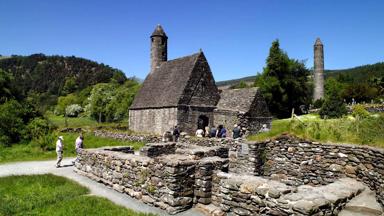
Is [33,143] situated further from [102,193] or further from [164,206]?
[164,206]

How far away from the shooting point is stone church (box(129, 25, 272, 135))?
28641 millimetres

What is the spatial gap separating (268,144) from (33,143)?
63.9 feet

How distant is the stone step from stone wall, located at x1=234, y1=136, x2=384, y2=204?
0.47 meters

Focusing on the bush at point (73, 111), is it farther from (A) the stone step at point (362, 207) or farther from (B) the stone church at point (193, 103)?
(A) the stone step at point (362, 207)

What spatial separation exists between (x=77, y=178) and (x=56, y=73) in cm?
15638

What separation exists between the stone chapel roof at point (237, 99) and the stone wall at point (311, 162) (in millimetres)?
16625

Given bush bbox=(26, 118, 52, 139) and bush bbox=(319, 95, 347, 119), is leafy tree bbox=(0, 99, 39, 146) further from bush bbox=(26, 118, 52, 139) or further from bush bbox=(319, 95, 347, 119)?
bush bbox=(319, 95, 347, 119)

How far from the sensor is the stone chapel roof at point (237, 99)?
2838 centimetres

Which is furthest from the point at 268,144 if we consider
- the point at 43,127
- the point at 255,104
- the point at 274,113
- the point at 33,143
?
the point at 274,113

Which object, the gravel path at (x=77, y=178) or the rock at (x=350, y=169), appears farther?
the gravel path at (x=77, y=178)

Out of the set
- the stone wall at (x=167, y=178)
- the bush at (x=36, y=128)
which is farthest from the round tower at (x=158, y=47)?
the stone wall at (x=167, y=178)

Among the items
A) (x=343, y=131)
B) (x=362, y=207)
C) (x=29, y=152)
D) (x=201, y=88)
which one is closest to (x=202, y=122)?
(x=201, y=88)

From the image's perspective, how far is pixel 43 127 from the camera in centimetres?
2758

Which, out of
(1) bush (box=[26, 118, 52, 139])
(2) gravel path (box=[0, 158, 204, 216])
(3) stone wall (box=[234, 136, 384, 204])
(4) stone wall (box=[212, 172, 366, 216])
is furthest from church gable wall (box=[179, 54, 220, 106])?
(4) stone wall (box=[212, 172, 366, 216])
